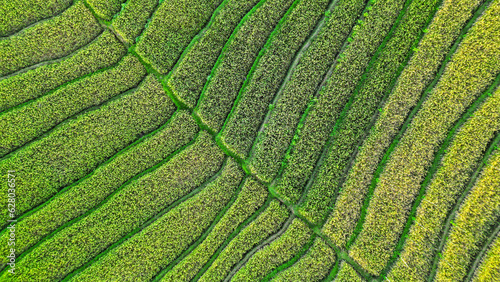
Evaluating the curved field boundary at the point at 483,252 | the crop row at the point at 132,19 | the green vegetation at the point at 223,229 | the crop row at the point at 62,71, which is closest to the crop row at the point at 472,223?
the curved field boundary at the point at 483,252

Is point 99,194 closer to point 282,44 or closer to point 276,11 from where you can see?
point 282,44

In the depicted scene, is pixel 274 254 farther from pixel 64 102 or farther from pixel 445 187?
pixel 64 102

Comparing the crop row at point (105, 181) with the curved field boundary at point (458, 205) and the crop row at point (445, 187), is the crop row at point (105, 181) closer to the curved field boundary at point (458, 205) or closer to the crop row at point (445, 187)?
the crop row at point (445, 187)

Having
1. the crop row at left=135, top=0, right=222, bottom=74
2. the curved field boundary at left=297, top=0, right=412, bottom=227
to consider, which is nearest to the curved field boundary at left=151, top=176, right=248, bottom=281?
the curved field boundary at left=297, top=0, right=412, bottom=227

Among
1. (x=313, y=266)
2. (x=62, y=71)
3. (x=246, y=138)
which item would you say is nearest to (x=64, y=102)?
(x=62, y=71)

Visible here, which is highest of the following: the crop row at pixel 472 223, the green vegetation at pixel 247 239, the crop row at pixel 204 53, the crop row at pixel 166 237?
the crop row at pixel 204 53

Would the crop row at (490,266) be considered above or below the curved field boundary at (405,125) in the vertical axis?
below

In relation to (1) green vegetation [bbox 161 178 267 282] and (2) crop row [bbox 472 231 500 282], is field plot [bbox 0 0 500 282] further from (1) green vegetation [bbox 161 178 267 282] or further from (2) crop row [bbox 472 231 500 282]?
(2) crop row [bbox 472 231 500 282]
